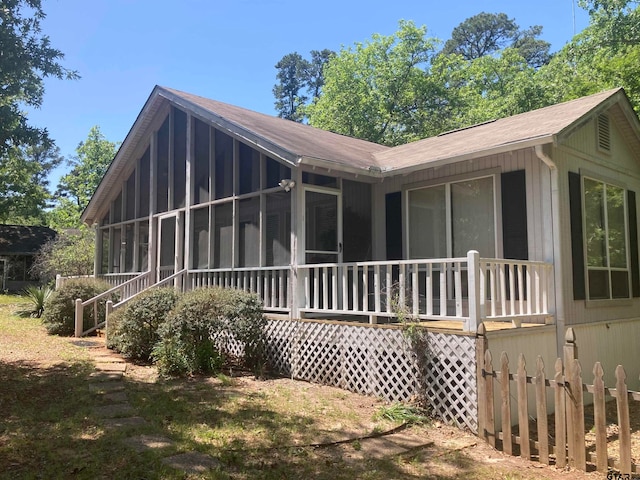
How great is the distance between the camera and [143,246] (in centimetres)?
1434

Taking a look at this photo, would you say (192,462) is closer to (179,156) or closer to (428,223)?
(428,223)

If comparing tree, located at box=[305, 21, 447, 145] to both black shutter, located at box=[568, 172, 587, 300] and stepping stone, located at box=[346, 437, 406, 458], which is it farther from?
stepping stone, located at box=[346, 437, 406, 458]

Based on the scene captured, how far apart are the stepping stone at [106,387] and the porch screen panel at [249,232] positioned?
3740 mm

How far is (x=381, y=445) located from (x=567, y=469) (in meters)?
1.83

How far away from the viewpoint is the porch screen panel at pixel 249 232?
10.4 metres

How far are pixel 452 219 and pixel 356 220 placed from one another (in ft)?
6.25

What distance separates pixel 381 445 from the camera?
17.5 ft

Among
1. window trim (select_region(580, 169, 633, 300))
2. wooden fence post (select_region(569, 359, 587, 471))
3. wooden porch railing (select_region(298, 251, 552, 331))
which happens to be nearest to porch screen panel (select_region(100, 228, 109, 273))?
wooden porch railing (select_region(298, 251, 552, 331))

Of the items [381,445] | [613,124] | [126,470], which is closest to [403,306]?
[381,445]

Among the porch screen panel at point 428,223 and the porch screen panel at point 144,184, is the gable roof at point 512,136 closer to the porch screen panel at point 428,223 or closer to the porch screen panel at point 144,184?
the porch screen panel at point 428,223

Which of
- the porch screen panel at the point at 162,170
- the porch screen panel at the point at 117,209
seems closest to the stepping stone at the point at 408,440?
the porch screen panel at the point at 162,170

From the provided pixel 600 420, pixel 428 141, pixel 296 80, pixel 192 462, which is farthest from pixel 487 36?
pixel 192 462

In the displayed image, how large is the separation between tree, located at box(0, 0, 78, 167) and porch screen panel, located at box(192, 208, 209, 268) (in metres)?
3.95

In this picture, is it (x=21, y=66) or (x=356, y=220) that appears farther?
(x=356, y=220)
